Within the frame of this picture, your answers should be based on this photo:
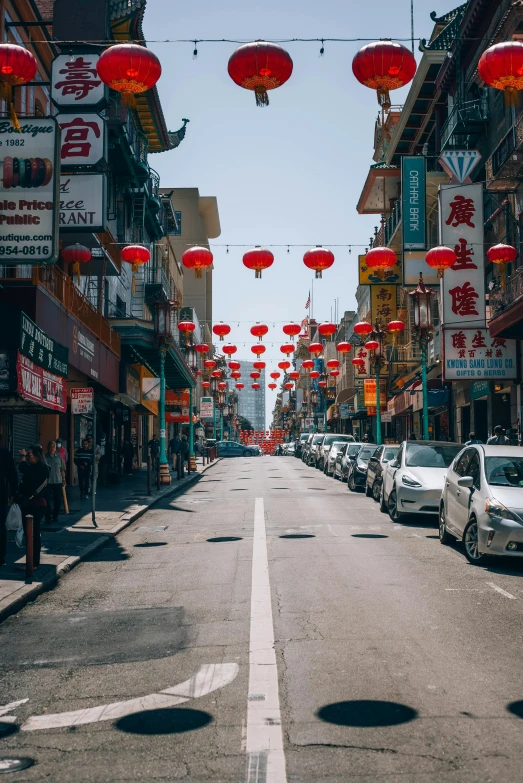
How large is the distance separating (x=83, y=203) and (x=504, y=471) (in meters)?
12.5

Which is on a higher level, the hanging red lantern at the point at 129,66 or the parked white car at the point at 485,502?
the hanging red lantern at the point at 129,66

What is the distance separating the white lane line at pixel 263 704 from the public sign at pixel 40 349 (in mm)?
6494

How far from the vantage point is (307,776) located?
450cm

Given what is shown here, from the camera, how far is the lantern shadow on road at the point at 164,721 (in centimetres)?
528

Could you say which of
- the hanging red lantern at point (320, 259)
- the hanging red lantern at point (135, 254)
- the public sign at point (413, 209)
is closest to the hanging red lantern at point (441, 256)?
the hanging red lantern at point (320, 259)

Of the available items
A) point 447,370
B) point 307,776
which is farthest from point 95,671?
point 447,370

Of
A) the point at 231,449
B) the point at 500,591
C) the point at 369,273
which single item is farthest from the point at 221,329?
the point at 231,449

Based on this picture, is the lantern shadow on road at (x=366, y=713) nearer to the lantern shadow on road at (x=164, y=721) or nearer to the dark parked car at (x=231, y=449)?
the lantern shadow on road at (x=164, y=721)

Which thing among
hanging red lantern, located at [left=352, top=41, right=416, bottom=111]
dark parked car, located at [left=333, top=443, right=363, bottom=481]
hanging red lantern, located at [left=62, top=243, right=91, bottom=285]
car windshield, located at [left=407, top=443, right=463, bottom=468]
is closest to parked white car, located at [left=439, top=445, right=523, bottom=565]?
car windshield, located at [left=407, top=443, right=463, bottom=468]

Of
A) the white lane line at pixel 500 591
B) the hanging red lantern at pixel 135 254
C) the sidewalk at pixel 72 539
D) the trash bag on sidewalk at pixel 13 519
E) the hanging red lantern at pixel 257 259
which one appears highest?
the hanging red lantern at pixel 135 254

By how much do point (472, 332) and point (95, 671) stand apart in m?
23.6

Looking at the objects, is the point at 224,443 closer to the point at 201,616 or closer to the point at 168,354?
the point at 168,354

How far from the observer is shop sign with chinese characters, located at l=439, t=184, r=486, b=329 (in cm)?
2936

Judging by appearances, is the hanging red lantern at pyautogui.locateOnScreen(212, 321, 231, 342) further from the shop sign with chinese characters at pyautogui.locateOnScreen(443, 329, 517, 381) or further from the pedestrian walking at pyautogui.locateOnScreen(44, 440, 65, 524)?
the pedestrian walking at pyautogui.locateOnScreen(44, 440, 65, 524)
